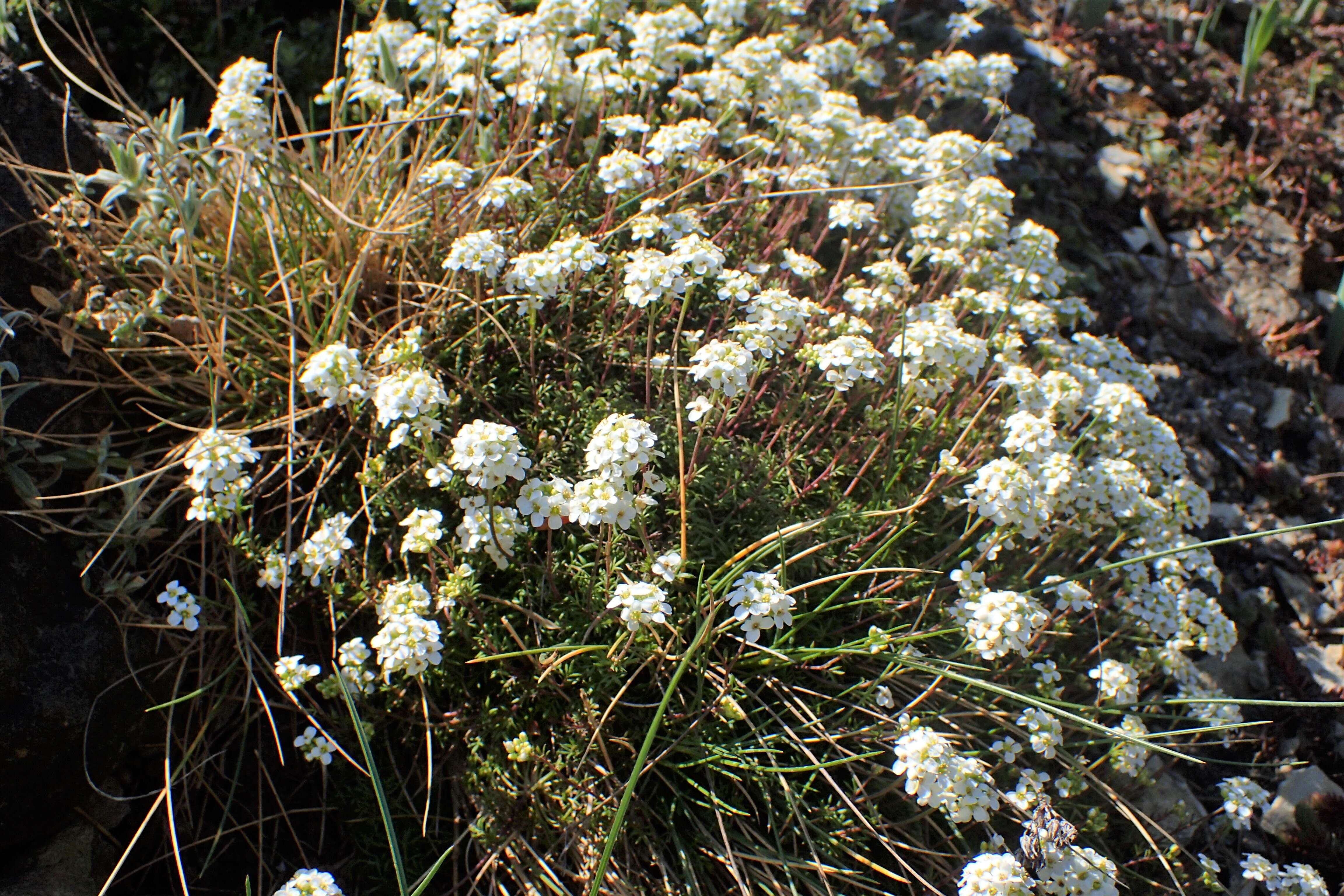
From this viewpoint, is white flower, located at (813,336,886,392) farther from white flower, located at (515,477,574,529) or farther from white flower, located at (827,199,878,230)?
white flower, located at (515,477,574,529)

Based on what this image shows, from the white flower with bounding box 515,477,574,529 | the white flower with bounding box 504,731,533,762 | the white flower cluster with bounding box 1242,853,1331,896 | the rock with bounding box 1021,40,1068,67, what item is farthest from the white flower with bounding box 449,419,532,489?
the rock with bounding box 1021,40,1068,67

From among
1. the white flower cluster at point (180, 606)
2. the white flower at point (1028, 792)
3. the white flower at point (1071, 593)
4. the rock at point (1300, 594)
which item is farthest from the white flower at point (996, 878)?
the rock at point (1300, 594)

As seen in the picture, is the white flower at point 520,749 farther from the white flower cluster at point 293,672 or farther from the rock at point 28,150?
the rock at point 28,150

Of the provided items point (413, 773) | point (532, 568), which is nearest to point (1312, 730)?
point (532, 568)

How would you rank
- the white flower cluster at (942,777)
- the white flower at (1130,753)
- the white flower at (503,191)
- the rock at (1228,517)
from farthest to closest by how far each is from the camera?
1. the rock at (1228,517)
2. the white flower at (503,191)
3. the white flower at (1130,753)
4. the white flower cluster at (942,777)

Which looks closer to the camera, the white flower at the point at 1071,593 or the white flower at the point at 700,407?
the white flower at the point at 700,407

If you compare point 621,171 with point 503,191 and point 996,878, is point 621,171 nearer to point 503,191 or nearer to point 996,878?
point 503,191

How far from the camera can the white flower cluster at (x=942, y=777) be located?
2.56 m

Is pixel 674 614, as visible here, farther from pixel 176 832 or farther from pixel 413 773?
pixel 176 832

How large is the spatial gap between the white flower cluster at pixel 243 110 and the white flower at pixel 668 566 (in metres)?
2.46

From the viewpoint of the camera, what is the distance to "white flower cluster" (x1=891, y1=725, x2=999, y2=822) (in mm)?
2561

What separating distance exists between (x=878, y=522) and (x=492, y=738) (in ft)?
5.30

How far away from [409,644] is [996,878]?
175 centimetres

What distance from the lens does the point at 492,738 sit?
314 centimetres
